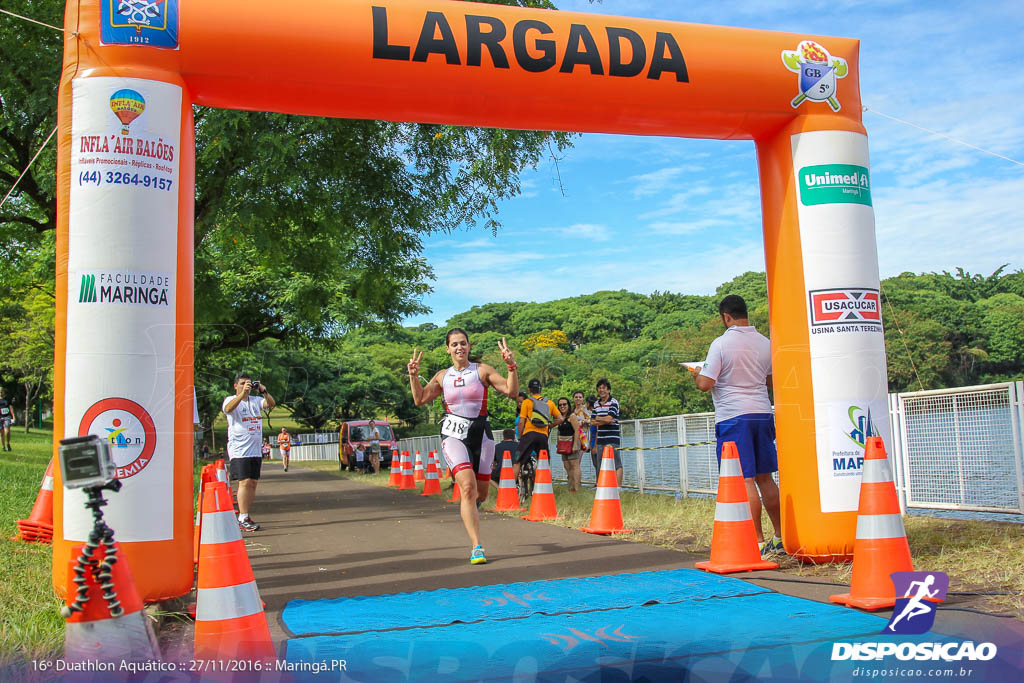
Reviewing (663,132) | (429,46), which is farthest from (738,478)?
(429,46)

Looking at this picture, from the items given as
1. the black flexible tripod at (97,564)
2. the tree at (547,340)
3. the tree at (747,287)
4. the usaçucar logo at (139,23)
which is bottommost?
the black flexible tripod at (97,564)

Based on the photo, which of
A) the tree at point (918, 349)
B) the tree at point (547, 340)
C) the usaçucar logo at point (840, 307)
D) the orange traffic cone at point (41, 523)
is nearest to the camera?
the usaçucar logo at point (840, 307)

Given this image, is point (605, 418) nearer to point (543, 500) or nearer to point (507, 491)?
point (507, 491)

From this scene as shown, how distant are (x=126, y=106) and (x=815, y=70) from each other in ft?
16.5

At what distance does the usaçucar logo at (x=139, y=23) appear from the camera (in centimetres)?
534

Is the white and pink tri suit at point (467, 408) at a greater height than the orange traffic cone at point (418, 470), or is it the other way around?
the white and pink tri suit at point (467, 408)

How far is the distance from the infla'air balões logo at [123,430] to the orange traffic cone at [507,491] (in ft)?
22.2

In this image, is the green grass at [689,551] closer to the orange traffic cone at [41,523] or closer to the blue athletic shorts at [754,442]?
the orange traffic cone at [41,523]

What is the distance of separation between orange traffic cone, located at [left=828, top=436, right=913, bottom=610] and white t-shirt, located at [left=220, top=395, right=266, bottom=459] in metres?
6.89

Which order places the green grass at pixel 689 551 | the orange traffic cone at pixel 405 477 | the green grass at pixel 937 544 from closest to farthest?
1. the green grass at pixel 689 551
2. the green grass at pixel 937 544
3. the orange traffic cone at pixel 405 477

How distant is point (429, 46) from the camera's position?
236 inches

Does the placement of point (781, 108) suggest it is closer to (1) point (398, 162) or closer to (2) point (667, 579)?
(2) point (667, 579)

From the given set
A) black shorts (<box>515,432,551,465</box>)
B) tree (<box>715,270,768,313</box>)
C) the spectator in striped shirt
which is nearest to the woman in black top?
the spectator in striped shirt

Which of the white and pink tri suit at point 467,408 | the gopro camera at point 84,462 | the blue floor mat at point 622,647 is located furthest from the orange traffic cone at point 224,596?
the white and pink tri suit at point 467,408
